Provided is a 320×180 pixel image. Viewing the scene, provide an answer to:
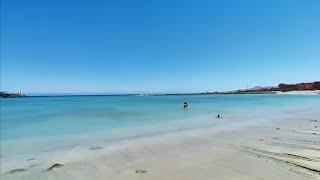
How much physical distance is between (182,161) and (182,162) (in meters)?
0.13

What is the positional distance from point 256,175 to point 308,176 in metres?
0.96

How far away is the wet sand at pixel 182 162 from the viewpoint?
667cm

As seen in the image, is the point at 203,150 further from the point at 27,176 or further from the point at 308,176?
the point at 27,176

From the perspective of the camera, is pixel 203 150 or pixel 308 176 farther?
pixel 203 150

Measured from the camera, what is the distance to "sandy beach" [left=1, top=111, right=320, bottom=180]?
6675 mm

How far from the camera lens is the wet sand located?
21.9 ft

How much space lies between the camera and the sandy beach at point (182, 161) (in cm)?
668

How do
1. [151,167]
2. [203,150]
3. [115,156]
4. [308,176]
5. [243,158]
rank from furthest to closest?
1. [203,150]
2. [115,156]
3. [243,158]
4. [151,167]
5. [308,176]

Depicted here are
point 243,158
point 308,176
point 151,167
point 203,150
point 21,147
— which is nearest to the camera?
point 308,176

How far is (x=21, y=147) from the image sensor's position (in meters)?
10.8

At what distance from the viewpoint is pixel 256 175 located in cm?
643

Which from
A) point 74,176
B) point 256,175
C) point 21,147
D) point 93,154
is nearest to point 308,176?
point 256,175

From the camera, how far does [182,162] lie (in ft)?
25.7

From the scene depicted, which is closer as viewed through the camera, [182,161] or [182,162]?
[182,162]
